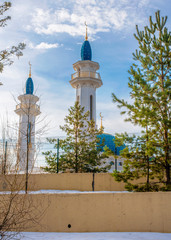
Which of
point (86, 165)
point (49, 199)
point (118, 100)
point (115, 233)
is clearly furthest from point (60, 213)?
point (86, 165)

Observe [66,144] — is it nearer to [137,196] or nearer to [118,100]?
[118,100]

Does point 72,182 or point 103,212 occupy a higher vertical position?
point 72,182

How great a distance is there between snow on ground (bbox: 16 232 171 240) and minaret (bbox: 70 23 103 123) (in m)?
21.4

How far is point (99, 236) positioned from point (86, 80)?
23789 millimetres

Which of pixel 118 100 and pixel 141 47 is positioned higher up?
pixel 141 47

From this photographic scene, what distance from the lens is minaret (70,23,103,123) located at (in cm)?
3116

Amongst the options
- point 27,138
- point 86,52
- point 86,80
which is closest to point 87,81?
point 86,80

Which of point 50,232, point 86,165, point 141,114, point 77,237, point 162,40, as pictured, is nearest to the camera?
point 77,237

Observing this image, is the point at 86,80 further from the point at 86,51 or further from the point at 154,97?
the point at 154,97

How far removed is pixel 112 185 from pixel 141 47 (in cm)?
Answer: 832

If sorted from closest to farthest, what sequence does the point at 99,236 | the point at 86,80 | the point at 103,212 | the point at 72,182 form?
the point at 99,236 → the point at 103,212 → the point at 72,182 → the point at 86,80

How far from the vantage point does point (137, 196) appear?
33.6 feet

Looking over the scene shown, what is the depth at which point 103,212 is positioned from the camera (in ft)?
33.4

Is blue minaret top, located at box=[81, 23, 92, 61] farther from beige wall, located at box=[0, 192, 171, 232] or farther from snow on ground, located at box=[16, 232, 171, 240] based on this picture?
snow on ground, located at box=[16, 232, 171, 240]
